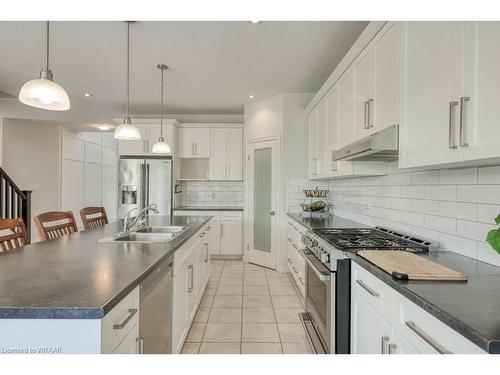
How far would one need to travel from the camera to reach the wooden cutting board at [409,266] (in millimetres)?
1138

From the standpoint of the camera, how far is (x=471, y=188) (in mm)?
1465

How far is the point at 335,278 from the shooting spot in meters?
1.70

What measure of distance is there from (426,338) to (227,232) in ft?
13.5

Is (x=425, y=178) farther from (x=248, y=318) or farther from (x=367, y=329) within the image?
(x=248, y=318)

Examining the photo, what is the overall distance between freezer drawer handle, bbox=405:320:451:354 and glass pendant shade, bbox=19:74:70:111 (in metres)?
1.99

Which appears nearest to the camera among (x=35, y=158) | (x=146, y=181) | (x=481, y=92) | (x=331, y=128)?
(x=481, y=92)

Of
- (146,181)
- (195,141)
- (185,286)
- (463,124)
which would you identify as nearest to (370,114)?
(463,124)

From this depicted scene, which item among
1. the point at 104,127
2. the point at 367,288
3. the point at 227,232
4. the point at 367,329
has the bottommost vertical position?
the point at 227,232

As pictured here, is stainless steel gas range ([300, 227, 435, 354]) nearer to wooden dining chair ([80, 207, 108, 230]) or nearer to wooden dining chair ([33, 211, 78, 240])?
wooden dining chair ([33, 211, 78, 240])

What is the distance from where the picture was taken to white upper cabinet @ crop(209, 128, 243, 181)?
517 centimetres

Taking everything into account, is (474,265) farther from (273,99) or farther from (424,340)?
(273,99)

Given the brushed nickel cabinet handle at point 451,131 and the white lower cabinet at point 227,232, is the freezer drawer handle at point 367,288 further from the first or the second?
the white lower cabinet at point 227,232

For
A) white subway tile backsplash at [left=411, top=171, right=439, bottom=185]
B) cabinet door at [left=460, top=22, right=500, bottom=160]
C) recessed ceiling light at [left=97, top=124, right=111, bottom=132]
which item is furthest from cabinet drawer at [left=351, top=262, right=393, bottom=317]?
recessed ceiling light at [left=97, top=124, right=111, bottom=132]
